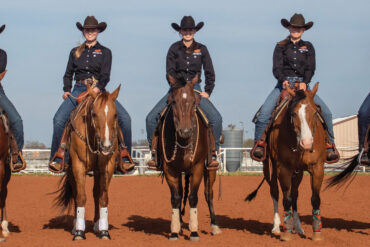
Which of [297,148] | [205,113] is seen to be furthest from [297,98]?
[205,113]

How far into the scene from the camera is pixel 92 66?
41.0 feet

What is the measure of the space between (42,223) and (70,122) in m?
2.98

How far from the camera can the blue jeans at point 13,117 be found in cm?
1178

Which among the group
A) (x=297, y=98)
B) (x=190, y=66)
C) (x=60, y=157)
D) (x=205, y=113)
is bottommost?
(x=60, y=157)

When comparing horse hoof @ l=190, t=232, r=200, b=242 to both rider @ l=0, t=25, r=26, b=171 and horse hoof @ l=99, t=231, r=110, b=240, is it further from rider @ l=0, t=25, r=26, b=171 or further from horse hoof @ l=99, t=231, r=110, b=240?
rider @ l=0, t=25, r=26, b=171

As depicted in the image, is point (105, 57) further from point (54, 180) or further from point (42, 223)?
point (54, 180)

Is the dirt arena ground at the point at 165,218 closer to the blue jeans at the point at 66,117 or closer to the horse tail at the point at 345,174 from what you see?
the horse tail at the point at 345,174

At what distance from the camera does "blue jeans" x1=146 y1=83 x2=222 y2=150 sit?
39.8ft

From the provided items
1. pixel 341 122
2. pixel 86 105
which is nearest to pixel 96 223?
pixel 86 105

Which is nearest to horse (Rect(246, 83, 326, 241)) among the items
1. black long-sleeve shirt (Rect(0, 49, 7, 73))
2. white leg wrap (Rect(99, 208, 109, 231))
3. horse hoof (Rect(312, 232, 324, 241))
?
horse hoof (Rect(312, 232, 324, 241))

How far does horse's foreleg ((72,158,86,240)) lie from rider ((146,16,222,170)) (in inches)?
54.9

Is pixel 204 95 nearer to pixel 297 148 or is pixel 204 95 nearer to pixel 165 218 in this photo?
pixel 297 148

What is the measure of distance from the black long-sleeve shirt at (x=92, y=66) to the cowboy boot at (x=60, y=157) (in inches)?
44.6

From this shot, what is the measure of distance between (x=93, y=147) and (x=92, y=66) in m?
1.82
